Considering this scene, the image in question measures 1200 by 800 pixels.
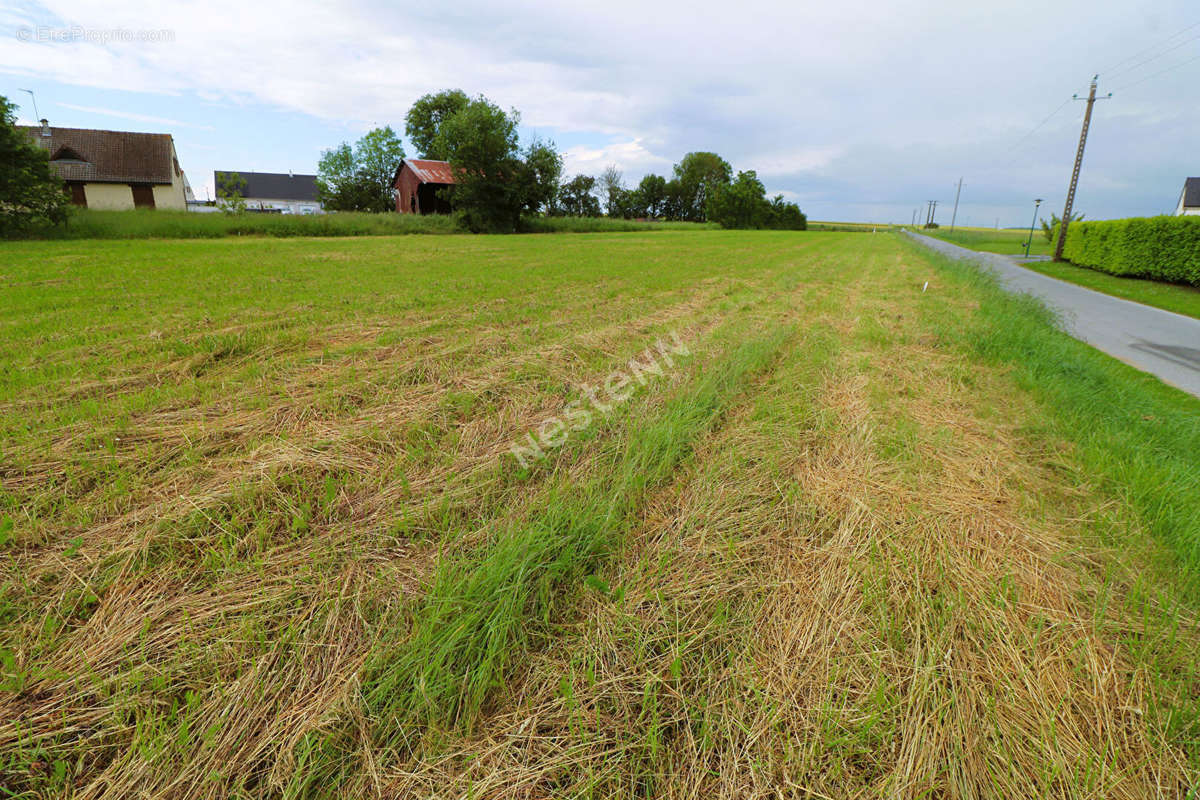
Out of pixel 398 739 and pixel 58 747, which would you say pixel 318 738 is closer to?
pixel 398 739

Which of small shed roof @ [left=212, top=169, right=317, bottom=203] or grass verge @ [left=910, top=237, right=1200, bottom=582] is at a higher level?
small shed roof @ [left=212, top=169, right=317, bottom=203]

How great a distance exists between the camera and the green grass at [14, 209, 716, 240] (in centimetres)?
1769

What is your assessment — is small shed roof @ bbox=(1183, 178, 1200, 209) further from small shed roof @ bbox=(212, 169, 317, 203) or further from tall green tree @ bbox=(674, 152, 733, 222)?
small shed roof @ bbox=(212, 169, 317, 203)

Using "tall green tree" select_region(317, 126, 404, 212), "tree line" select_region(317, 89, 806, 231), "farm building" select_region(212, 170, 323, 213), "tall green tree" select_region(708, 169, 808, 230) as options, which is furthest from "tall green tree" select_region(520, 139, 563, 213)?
"farm building" select_region(212, 170, 323, 213)

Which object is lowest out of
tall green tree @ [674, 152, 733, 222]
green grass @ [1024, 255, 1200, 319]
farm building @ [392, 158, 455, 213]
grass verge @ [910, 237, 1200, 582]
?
grass verge @ [910, 237, 1200, 582]

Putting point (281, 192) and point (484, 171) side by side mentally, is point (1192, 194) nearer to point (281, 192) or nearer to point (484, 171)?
point (484, 171)

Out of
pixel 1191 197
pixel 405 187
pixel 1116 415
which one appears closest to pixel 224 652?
pixel 1116 415

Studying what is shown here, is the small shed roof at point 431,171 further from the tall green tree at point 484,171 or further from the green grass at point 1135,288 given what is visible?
the green grass at point 1135,288

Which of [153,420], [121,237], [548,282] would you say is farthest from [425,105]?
[153,420]

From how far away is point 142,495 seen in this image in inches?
100.0

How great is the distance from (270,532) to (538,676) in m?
1.57

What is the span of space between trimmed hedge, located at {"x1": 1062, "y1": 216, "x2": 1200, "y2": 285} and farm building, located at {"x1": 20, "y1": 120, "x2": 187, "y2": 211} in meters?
50.0

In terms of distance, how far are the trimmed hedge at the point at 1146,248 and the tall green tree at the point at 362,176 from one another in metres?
55.0

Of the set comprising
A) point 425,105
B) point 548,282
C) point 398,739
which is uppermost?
point 425,105
